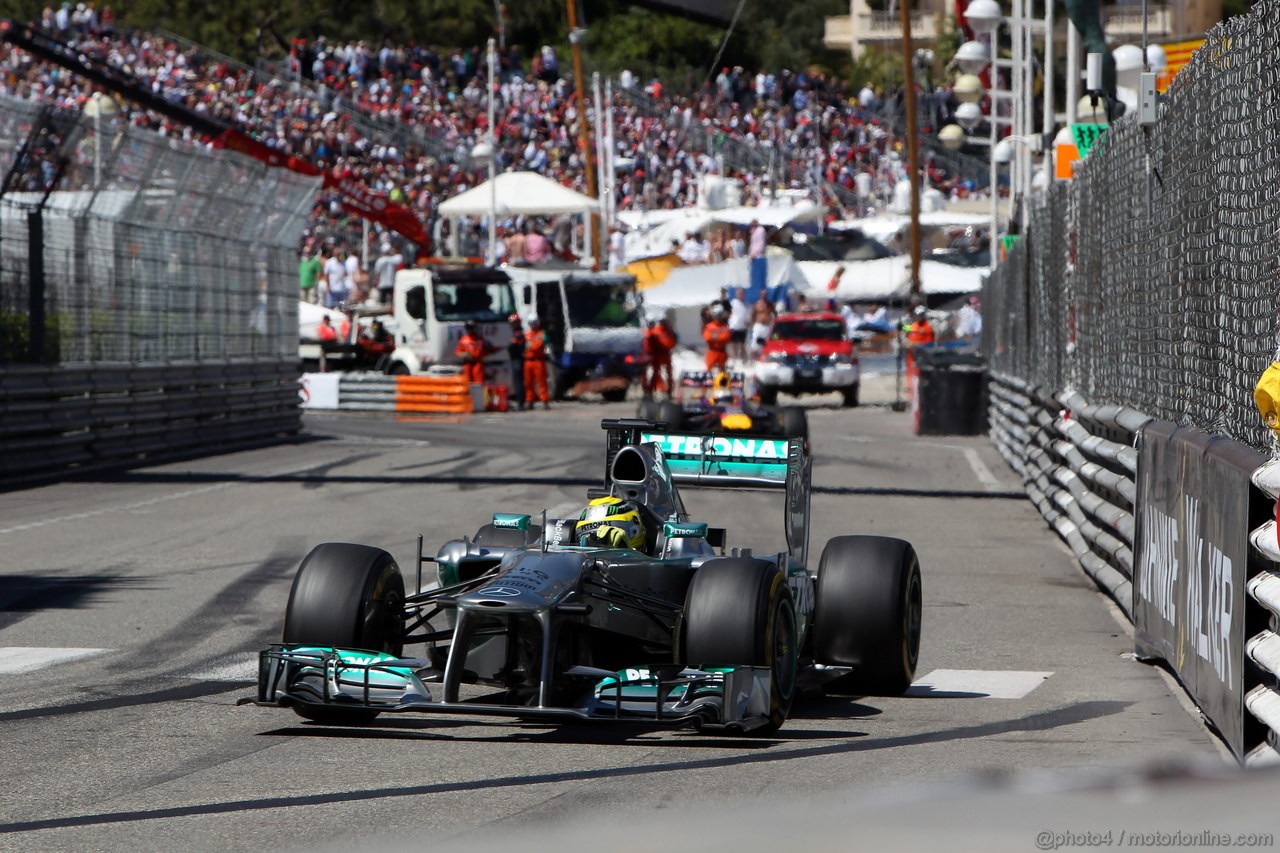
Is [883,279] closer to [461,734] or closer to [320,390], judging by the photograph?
[320,390]

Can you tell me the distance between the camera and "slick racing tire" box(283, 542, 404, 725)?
22.6 ft

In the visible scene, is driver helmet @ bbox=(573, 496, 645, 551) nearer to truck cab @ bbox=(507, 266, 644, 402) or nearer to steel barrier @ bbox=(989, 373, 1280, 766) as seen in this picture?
steel barrier @ bbox=(989, 373, 1280, 766)

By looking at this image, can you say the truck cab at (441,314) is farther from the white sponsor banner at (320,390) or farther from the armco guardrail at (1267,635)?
the armco guardrail at (1267,635)

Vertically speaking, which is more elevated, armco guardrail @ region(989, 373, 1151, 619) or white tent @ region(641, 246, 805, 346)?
white tent @ region(641, 246, 805, 346)

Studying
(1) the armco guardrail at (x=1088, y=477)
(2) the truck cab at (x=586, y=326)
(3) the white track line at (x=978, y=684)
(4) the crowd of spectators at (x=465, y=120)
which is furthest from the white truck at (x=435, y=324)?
(3) the white track line at (x=978, y=684)

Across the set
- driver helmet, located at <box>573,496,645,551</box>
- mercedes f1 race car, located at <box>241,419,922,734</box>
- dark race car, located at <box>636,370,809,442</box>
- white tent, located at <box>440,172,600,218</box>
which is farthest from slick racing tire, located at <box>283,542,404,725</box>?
white tent, located at <box>440,172,600,218</box>

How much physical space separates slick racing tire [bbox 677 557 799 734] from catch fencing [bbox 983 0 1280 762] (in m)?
1.48

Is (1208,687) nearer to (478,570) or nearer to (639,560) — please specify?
(639,560)

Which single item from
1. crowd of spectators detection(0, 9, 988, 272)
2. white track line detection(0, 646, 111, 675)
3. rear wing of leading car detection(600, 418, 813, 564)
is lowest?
white track line detection(0, 646, 111, 675)

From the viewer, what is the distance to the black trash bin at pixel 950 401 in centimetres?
2717

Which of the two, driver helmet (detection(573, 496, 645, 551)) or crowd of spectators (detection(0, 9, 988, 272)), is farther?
crowd of spectators (detection(0, 9, 988, 272))

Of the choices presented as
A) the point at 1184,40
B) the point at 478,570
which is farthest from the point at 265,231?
the point at 478,570

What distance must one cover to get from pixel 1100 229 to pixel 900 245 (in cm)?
3605

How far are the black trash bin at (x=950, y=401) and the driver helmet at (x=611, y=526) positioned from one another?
1961 cm
